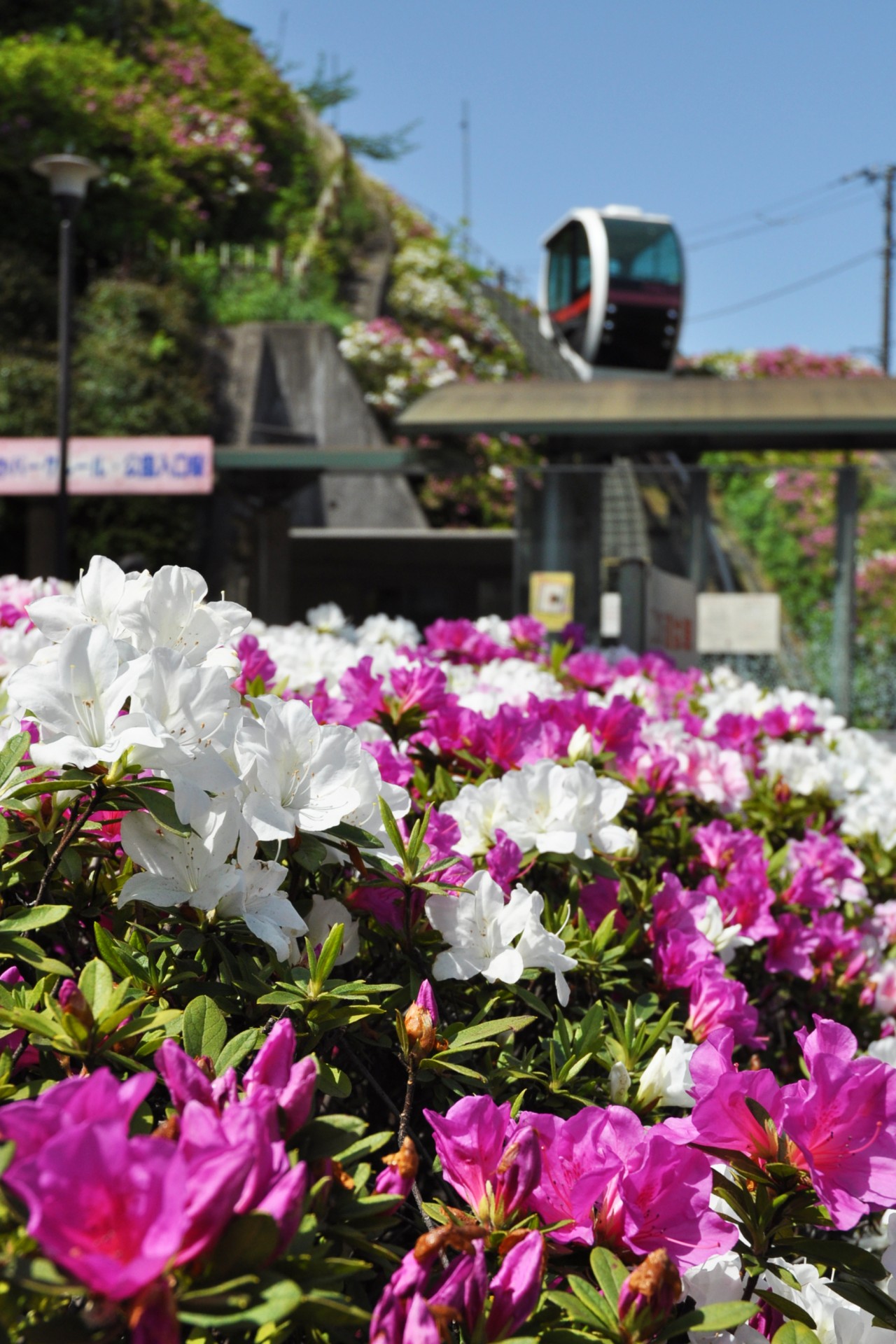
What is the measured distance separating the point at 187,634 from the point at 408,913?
0.40 meters

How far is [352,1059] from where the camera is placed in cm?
128

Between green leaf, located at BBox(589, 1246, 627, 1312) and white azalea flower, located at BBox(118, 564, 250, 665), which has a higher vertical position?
white azalea flower, located at BBox(118, 564, 250, 665)

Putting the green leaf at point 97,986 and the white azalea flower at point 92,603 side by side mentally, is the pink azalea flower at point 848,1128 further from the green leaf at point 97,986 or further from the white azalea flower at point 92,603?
the white azalea flower at point 92,603

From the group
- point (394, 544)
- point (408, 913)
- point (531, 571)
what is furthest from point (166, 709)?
point (394, 544)

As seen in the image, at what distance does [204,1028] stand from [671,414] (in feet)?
27.9

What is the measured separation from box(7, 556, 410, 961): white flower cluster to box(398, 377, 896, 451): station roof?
25.3 feet

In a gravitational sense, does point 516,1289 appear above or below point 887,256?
below

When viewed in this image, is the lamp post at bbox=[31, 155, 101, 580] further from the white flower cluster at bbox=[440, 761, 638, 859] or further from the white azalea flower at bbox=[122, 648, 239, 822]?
the white azalea flower at bbox=[122, 648, 239, 822]

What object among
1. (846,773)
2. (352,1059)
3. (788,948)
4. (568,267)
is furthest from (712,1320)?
(568,267)

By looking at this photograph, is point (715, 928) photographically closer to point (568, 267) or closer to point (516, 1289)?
point (516, 1289)

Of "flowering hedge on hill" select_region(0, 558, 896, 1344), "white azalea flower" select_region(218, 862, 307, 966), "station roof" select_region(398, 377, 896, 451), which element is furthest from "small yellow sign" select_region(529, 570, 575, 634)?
"white azalea flower" select_region(218, 862, 307, 966)

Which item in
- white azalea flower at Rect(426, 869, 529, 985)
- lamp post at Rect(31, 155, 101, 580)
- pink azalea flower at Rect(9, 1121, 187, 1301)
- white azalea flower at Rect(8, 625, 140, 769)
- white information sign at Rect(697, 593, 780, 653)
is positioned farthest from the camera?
lamp post at Rect(31, 155, 101, 580)

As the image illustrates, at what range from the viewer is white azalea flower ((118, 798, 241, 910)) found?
43.1 inches

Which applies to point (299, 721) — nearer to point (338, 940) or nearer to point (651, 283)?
point (338, 940)
